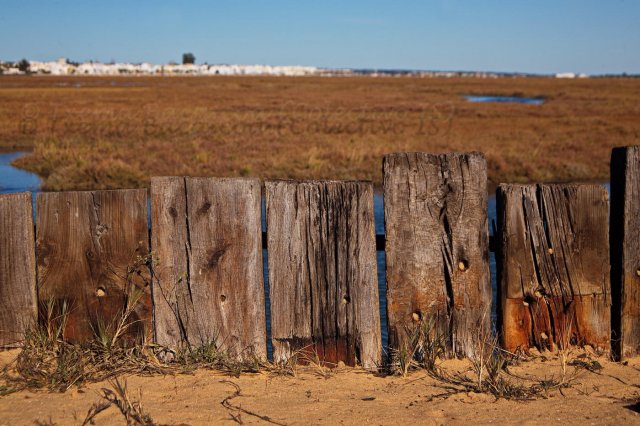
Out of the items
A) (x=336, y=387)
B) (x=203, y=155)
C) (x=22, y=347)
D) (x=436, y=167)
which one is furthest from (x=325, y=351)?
(x=203, y=155)

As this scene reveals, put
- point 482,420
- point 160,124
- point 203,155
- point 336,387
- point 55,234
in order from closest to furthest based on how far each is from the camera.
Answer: point 482,420
point 336,387
point 55,234
point 203,155
point 160,124

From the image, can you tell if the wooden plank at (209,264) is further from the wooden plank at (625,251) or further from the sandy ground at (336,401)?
the wooden plank at (625,251)

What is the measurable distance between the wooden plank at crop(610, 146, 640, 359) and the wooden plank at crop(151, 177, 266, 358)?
192cm

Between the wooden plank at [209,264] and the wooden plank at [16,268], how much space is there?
67 centimetres

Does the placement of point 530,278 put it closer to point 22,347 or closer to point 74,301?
point 74,301

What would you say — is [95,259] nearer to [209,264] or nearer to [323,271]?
[209,264]

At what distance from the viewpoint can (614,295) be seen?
12.9 feet

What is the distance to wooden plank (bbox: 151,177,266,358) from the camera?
3760 mm

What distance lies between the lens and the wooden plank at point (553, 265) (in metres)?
3.79

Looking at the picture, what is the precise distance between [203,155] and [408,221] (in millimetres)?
16293

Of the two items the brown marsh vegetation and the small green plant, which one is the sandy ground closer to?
the small green plant

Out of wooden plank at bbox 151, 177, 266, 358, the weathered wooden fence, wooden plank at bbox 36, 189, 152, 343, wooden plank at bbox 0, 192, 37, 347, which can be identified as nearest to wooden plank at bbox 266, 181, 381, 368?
the weathered wooden fence

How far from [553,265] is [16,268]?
9.44ft

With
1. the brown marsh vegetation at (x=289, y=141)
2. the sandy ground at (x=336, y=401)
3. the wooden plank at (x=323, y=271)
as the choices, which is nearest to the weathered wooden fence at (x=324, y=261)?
the wooden plank at (x=323, y=271)
